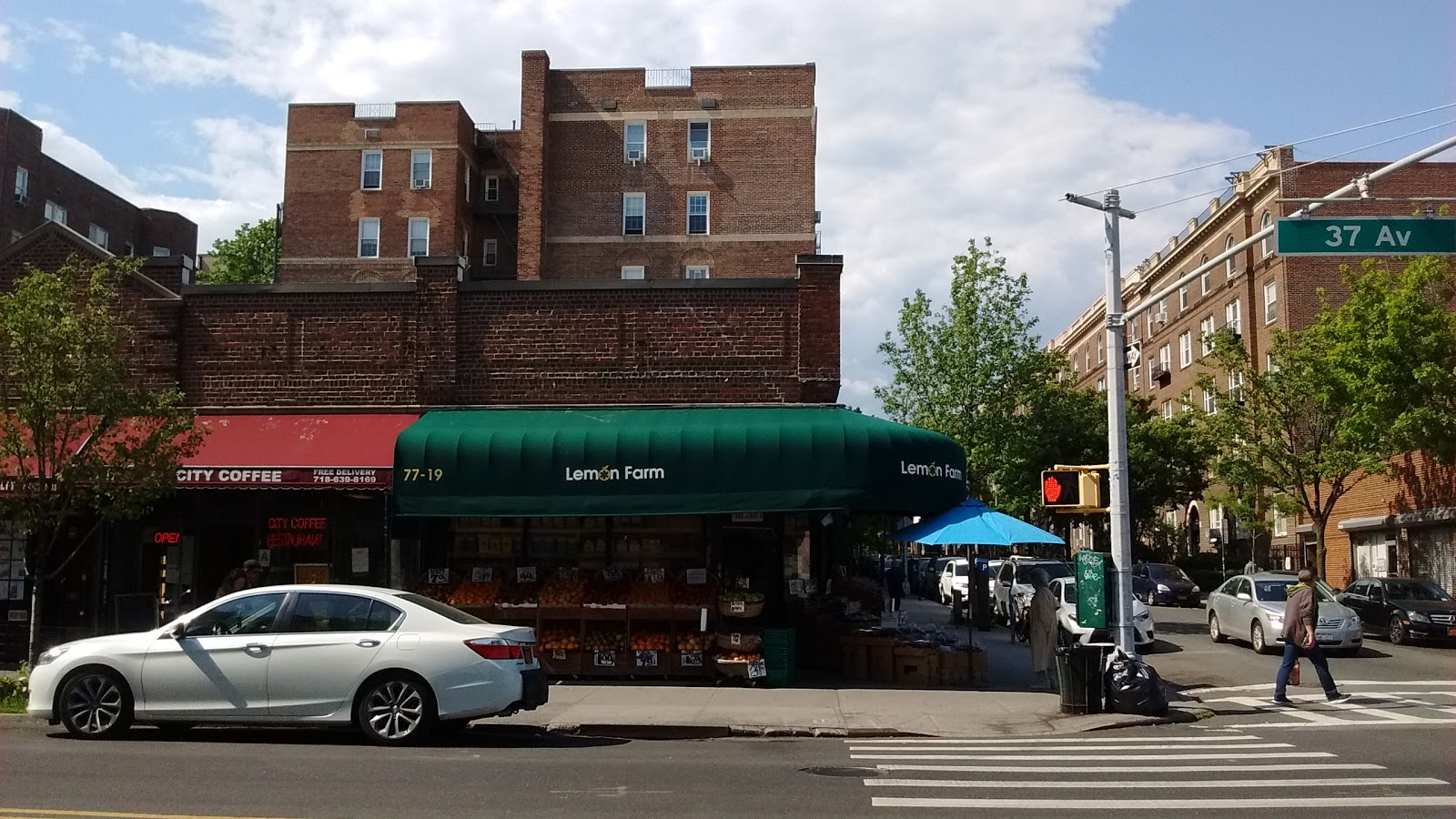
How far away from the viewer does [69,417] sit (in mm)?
14445

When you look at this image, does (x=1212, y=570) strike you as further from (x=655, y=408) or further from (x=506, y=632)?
(x=506, y=632)

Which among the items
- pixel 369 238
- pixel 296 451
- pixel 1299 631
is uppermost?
pixel 369 238

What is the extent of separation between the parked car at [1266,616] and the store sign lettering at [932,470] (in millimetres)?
7788

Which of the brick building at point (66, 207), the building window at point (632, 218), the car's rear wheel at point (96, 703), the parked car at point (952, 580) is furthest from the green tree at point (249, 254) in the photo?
the car's rear wheel at point (96, 703)

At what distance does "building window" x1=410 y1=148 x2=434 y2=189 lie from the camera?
175 feet

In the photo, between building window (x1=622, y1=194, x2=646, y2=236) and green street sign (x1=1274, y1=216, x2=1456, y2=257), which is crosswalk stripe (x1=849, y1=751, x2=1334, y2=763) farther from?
building window (x1=622, y1=194, x2=646, y2=236)

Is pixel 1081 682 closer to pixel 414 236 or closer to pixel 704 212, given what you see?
pixel 704 212

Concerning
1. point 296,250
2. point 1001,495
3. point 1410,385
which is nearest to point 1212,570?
point 1001,495

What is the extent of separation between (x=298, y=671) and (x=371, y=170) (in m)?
45.7

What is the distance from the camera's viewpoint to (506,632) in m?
11.6

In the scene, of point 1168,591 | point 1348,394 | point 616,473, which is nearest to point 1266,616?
point 1348,394

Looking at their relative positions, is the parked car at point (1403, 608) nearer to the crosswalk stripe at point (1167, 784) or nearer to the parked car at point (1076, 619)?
A: the parked car at point (1076, 619)

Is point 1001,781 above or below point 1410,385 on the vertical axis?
below

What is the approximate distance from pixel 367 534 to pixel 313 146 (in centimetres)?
4024
